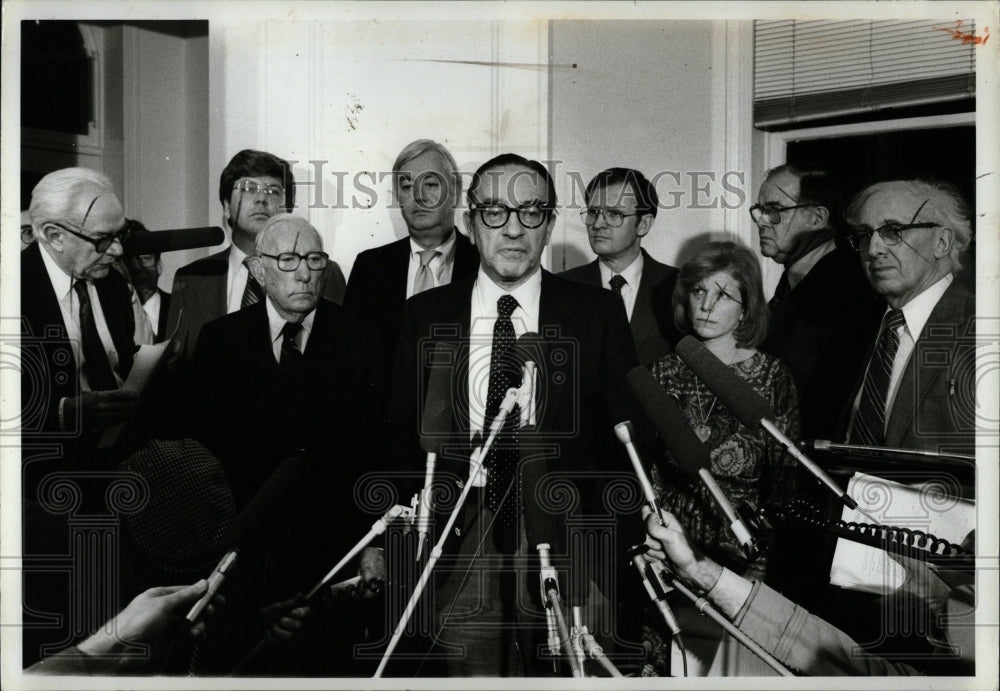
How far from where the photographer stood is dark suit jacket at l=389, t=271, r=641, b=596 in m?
3.39

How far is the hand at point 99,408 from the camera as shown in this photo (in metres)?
3.42

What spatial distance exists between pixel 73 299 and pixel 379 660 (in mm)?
1550

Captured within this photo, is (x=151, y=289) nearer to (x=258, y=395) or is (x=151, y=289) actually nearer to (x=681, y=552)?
(x=258, y=395)

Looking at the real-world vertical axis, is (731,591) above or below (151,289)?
below

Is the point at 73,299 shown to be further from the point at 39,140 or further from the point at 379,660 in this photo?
the point at 379,660

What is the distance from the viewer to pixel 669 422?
3385mm

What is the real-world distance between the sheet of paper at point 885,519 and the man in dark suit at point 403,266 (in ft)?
4.81

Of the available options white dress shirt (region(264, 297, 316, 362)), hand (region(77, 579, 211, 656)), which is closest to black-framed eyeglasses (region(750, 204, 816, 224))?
white dress shirt (region(264, 297, 316, 362))

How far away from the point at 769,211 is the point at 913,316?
1.88 feet

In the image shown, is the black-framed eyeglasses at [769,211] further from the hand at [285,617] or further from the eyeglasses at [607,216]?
the hand at [285,617]

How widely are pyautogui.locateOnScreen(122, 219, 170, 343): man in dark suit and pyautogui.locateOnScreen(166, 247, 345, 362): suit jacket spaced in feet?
0.08

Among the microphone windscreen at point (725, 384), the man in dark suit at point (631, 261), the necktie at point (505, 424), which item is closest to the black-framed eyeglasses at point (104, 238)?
the necktie at point (505, 424)

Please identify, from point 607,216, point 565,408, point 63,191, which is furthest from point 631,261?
point 63,191

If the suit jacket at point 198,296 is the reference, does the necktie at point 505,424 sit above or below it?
below
